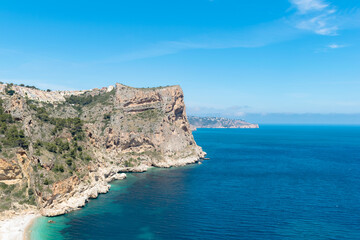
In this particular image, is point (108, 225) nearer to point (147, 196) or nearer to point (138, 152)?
point (147, 196)

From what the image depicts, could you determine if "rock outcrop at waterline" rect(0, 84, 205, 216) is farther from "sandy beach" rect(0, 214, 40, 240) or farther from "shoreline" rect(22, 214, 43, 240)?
"shoreline" rect(22, 214, 43, 240)

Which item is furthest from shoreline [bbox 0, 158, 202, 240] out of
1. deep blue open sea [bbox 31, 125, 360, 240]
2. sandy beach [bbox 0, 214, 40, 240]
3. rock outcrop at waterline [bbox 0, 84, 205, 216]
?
rock outcrop at waterline [bbox 0, 84, 205, 216]

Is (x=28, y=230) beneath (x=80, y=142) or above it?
beneath

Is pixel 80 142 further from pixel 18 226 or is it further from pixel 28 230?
pixel 28 230

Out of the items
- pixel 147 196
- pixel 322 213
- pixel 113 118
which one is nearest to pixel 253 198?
pixel 322 213

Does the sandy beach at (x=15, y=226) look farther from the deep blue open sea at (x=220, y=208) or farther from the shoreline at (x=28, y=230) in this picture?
the deep blue open sea at (x=220, y=208)

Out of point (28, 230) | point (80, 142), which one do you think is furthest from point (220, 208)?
point (80, 142)

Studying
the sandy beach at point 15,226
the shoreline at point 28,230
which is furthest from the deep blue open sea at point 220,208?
the sandy beach at point 15,226
